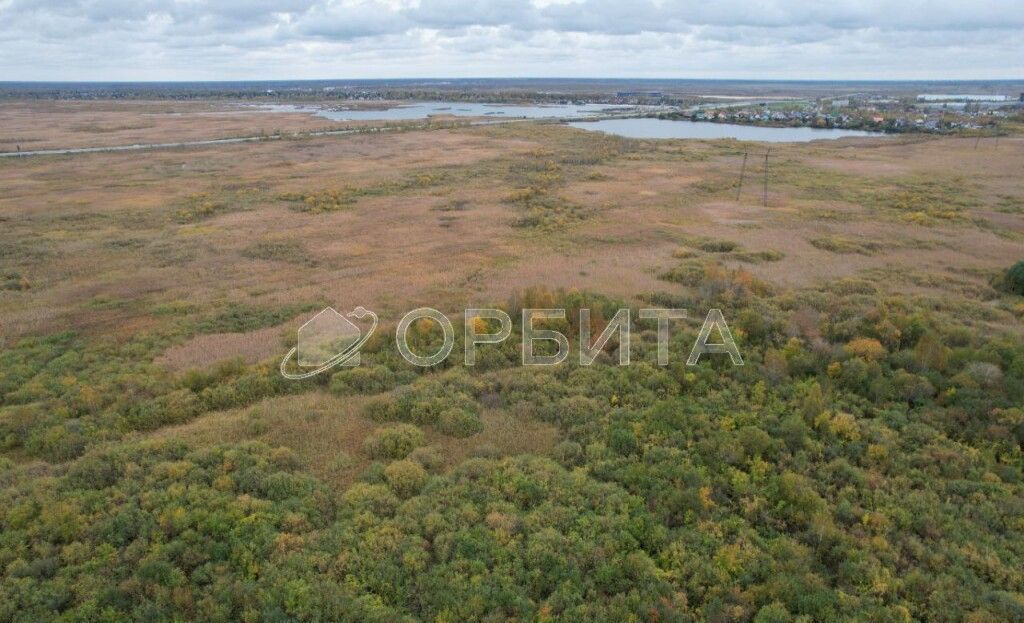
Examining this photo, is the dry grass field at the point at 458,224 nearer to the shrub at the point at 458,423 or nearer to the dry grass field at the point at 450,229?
the dry grass field at the point at 450,229

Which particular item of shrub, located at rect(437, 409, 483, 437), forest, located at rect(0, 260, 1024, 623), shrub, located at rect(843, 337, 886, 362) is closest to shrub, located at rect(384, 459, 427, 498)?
forest, located at rect(0, 260, 1024, 623)

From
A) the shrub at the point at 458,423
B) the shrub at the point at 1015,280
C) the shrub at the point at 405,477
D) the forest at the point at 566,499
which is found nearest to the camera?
the forest at the point at 566,499

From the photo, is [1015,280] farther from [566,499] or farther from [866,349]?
[566,499]

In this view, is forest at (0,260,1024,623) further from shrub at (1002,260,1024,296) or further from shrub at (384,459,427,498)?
shrub at (1002,260,1024,296)

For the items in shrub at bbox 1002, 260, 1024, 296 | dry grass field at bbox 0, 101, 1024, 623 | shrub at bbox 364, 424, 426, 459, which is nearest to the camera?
dry grass field at bbox 0, 101, 1024, 623

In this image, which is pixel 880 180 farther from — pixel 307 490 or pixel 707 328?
pixel 307 490

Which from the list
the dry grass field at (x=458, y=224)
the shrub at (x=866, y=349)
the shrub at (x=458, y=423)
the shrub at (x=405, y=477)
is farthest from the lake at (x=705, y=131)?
the shrub at (x=405, y=477)

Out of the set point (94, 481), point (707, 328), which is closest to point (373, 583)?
point (94, 481)
